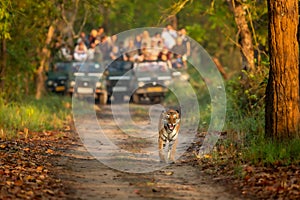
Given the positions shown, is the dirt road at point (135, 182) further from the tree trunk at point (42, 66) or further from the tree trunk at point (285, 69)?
the tree trunk at point (42, 66)

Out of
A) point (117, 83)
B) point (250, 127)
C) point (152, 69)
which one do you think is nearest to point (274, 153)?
Result: point (250, 127)

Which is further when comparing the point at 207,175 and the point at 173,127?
the point at 173,127

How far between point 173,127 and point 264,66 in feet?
18.7

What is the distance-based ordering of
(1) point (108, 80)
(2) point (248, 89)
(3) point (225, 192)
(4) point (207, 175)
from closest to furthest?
(3) point (225, 192) < (4) point (207, 175) < (2) point (248, 89) < (1) point (108, 80)

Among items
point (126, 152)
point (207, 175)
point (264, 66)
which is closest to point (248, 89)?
point (264, 66)

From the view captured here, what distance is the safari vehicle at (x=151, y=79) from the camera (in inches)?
1307

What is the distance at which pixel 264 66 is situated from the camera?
19.8 metres

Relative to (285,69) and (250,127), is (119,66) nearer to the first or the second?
(250,127)

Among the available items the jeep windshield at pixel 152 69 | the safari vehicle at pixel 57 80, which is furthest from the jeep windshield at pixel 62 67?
the jeep windshield at pixel 152 69

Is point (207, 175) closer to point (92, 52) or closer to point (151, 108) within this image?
point (151, 108)

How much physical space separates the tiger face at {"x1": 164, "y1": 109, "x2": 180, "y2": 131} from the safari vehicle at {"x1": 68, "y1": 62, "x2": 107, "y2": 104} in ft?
56.8

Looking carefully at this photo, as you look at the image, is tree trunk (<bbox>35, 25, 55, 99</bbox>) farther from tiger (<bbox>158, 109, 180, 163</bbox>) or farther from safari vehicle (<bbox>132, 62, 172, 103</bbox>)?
tiger (<bbox>158, 109, 180, 163</bbox>)

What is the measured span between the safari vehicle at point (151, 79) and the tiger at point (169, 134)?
17.9m

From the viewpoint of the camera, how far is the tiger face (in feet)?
49.0
